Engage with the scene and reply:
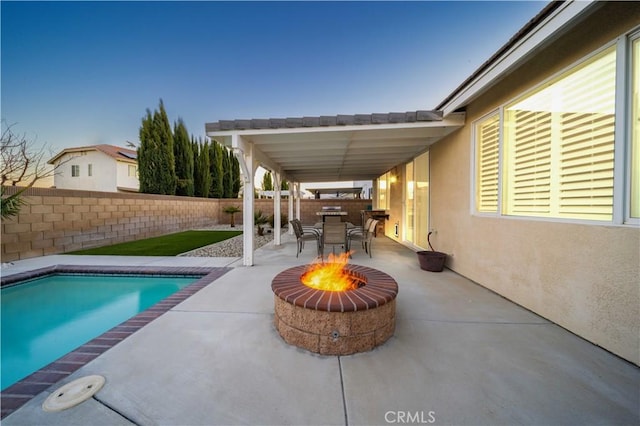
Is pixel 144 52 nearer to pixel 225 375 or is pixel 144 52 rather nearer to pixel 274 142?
pixel 274 142

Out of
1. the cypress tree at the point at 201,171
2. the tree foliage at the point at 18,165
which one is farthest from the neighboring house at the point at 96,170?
the tree foliage at the point at 18,165

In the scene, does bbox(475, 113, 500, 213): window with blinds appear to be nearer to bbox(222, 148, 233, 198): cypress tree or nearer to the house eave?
the house eave

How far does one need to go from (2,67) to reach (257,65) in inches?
362

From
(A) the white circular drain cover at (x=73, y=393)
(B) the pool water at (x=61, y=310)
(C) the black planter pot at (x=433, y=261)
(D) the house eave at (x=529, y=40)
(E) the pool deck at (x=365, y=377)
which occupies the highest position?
(D) the house eave at (x=529, y=40)

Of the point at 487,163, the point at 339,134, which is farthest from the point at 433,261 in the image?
the point at 339,134

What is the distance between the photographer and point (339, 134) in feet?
16.8

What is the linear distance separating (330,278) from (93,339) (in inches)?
100

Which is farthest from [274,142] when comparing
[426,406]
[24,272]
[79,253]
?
[79,253]

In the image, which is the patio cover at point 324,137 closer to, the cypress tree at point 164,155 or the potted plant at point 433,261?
the potted plant at point 433,261

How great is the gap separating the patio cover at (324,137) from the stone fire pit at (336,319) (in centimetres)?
330

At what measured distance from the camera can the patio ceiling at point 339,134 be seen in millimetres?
4629

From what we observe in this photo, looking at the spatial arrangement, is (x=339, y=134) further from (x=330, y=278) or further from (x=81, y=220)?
(x=81, y=220)

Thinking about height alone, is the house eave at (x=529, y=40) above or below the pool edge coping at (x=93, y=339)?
above

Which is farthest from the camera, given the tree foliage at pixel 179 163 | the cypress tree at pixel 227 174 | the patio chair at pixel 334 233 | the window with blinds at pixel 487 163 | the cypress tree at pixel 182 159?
the cypress tree at pixel 227 174
